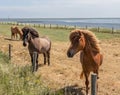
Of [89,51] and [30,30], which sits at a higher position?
[30,30]

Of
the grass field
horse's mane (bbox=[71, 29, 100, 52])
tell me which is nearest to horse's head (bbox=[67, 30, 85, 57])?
horse's mane (bbox=[71, 29, 100, 52])

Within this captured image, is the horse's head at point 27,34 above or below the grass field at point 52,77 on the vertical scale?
above

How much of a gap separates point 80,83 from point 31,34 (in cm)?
386

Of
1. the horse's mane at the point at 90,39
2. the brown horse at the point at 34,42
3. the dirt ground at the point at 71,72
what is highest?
the horse's mane at the point at 90,39

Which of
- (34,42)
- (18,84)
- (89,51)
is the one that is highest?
(89,51)

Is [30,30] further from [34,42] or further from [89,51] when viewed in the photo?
[89,51]

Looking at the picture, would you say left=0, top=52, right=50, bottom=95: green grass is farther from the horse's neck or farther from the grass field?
the horse's neck

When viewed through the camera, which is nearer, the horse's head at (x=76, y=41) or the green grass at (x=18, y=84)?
the green grass at (x=18, y=84)

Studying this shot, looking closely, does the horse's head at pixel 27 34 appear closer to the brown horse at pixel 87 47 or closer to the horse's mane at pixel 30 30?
the horse's mane at pixel 30 30

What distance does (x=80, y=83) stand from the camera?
11930 millimetres

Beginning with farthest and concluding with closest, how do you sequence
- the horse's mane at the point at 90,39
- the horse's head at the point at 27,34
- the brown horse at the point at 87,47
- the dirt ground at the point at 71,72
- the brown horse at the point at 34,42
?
the brown horse at the point at 34,42 → the horse's head at the point at 27,34 → the dirt ground at the point at 71,72 → the horse's mane at the point at 90,39 → the brown horse at the point at 87,47

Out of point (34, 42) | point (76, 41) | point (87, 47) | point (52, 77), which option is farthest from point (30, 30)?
point (76, 41)

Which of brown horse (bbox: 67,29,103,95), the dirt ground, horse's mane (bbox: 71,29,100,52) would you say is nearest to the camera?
brown horse (bbox: 67,29,103,95)

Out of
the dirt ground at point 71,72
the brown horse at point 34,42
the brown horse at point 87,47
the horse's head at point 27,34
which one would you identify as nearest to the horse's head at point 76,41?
the brown horse at point 87,47
